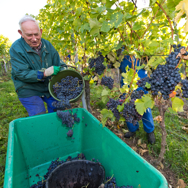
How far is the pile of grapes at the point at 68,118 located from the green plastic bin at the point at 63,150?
0.21 feet

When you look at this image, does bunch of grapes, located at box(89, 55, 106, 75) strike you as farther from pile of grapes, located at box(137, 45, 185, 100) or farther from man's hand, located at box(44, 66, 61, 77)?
pile of grapes, located at box(137, 45, 185, 100)

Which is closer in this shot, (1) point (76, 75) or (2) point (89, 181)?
(2) point (89, 181)

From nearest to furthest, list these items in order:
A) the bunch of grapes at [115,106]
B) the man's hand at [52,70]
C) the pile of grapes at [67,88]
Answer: the bunch of grapes at [115,106], the man's hand at [52,70], the pile of grapes at [67,88]

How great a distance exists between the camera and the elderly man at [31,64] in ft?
5.83

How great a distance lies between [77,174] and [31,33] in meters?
1.79

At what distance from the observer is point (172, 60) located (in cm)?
89

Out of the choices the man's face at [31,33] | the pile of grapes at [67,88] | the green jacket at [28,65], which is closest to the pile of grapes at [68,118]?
the pile of grapes at [67,88]

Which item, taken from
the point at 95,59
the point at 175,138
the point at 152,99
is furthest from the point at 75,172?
the point at 175,138

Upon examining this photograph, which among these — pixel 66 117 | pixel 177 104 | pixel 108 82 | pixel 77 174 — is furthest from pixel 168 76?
pixel 77 174

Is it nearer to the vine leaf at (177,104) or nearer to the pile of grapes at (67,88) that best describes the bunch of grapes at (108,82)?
the pile of grapes at (67,88)

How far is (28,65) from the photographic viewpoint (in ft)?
6.27

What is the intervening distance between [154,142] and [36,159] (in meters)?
1.74

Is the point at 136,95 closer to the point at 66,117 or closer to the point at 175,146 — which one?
the point at 66,117

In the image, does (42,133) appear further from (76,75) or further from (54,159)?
(76,75)
